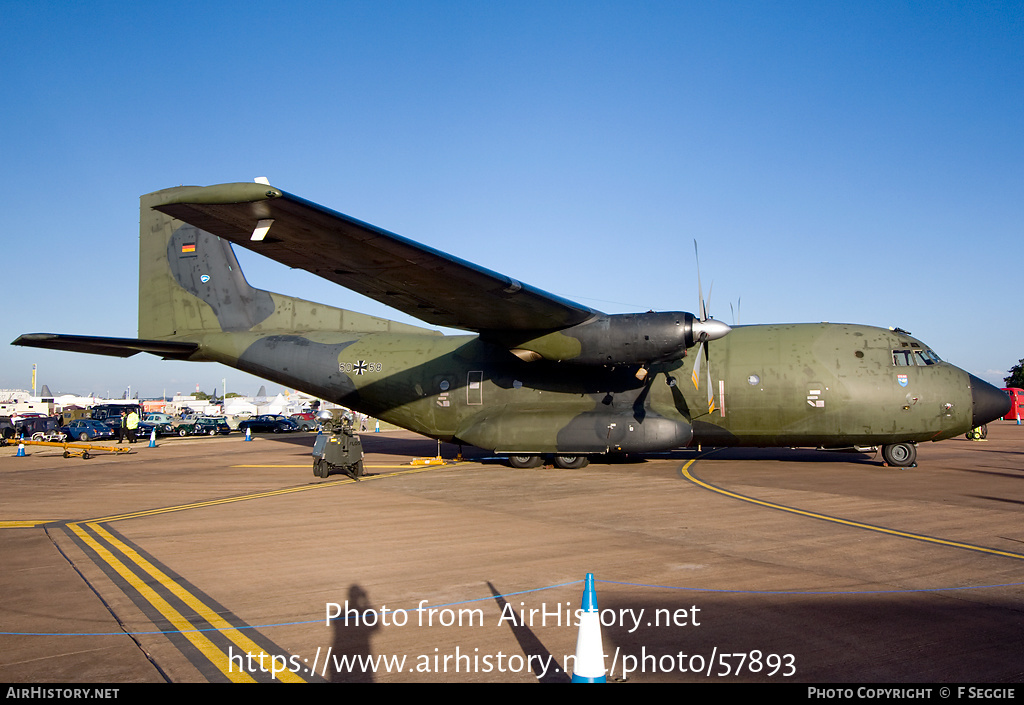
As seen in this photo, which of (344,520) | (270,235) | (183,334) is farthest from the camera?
(183,334)

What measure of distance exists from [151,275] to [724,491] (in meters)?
19.7

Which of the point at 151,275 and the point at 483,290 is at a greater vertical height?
the point at 151,275

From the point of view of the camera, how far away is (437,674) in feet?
15.0

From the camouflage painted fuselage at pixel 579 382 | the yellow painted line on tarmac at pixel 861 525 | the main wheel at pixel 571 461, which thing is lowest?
→ the yellow painted line on tarmac at pixel 861 525

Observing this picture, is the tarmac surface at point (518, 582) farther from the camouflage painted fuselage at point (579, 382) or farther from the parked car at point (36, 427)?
the parked car at point (36, 427)

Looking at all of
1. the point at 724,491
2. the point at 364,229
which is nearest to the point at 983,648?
the point at 724,491

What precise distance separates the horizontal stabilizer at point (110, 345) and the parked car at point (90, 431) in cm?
2017

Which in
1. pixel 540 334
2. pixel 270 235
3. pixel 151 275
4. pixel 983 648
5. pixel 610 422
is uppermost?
pixel 151 275

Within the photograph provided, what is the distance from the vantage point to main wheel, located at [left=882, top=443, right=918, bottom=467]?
17125mm

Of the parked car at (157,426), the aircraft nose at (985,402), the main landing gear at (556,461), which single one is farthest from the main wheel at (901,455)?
the parked car at (157,426)

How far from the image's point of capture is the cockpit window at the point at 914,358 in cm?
1662

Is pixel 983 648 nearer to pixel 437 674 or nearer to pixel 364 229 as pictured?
pixel 437 674

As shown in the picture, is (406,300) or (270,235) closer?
(270,235)

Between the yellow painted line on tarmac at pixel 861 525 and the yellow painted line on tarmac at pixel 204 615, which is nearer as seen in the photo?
the yellow painted line on tarmac at pixel 204 615
